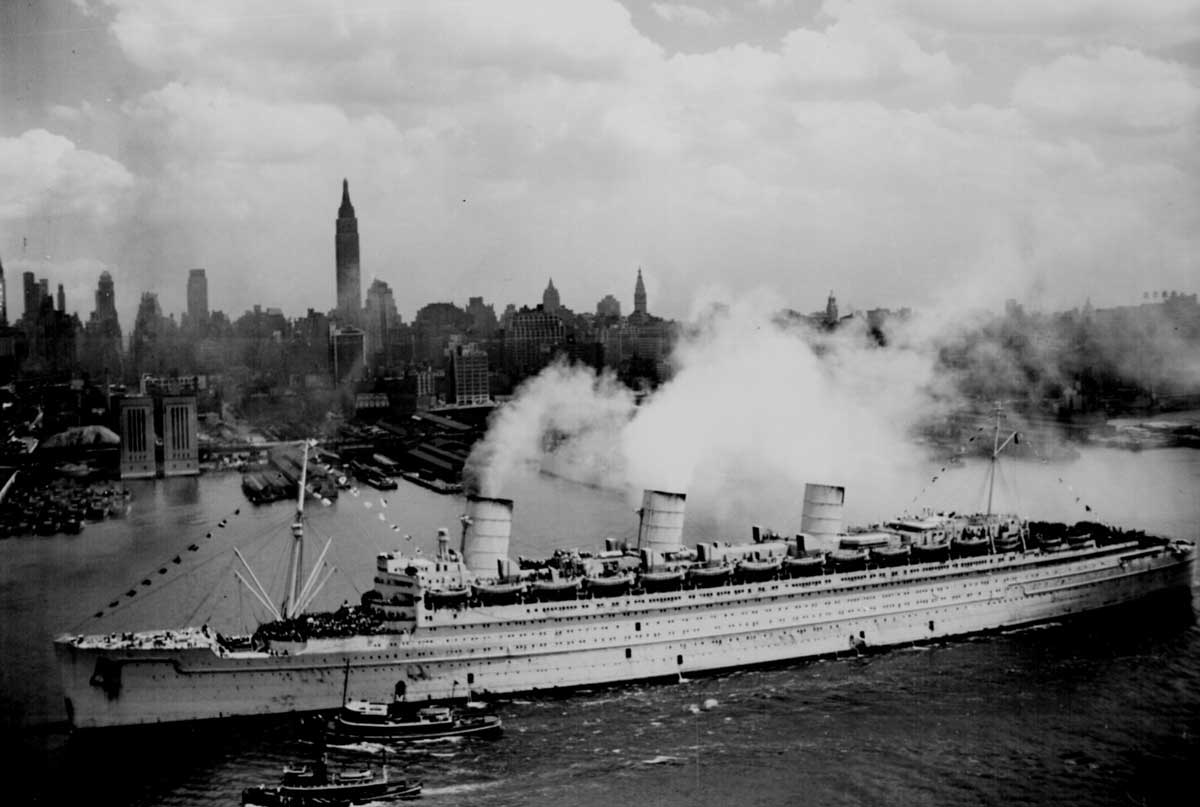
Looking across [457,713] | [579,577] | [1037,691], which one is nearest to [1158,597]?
[1037,691]

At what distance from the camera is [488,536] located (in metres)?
16.1

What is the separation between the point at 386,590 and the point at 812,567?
20.7ft

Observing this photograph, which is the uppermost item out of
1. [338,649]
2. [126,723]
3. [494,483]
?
[494,483]

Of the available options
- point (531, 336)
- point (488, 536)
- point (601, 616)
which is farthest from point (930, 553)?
point (531, 336)

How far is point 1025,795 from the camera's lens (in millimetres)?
11484

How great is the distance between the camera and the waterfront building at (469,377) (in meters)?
38.0

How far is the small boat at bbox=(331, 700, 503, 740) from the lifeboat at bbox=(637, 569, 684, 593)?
3166 millimetres

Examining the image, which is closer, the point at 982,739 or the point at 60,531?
the point at 982,739

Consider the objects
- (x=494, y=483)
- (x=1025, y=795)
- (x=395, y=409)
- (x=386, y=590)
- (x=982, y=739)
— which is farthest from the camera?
(x=395, y=409)

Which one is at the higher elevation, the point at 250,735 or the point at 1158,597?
the point at 1158,597

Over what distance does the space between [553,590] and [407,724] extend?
292cm

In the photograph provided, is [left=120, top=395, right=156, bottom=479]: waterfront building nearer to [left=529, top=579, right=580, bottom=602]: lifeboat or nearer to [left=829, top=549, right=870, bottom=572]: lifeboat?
[left=529, top=579, right=580, bottom=602]: lifeboat

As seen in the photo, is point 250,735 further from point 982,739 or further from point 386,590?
point 982,739

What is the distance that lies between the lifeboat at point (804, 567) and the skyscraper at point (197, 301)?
17031mm
